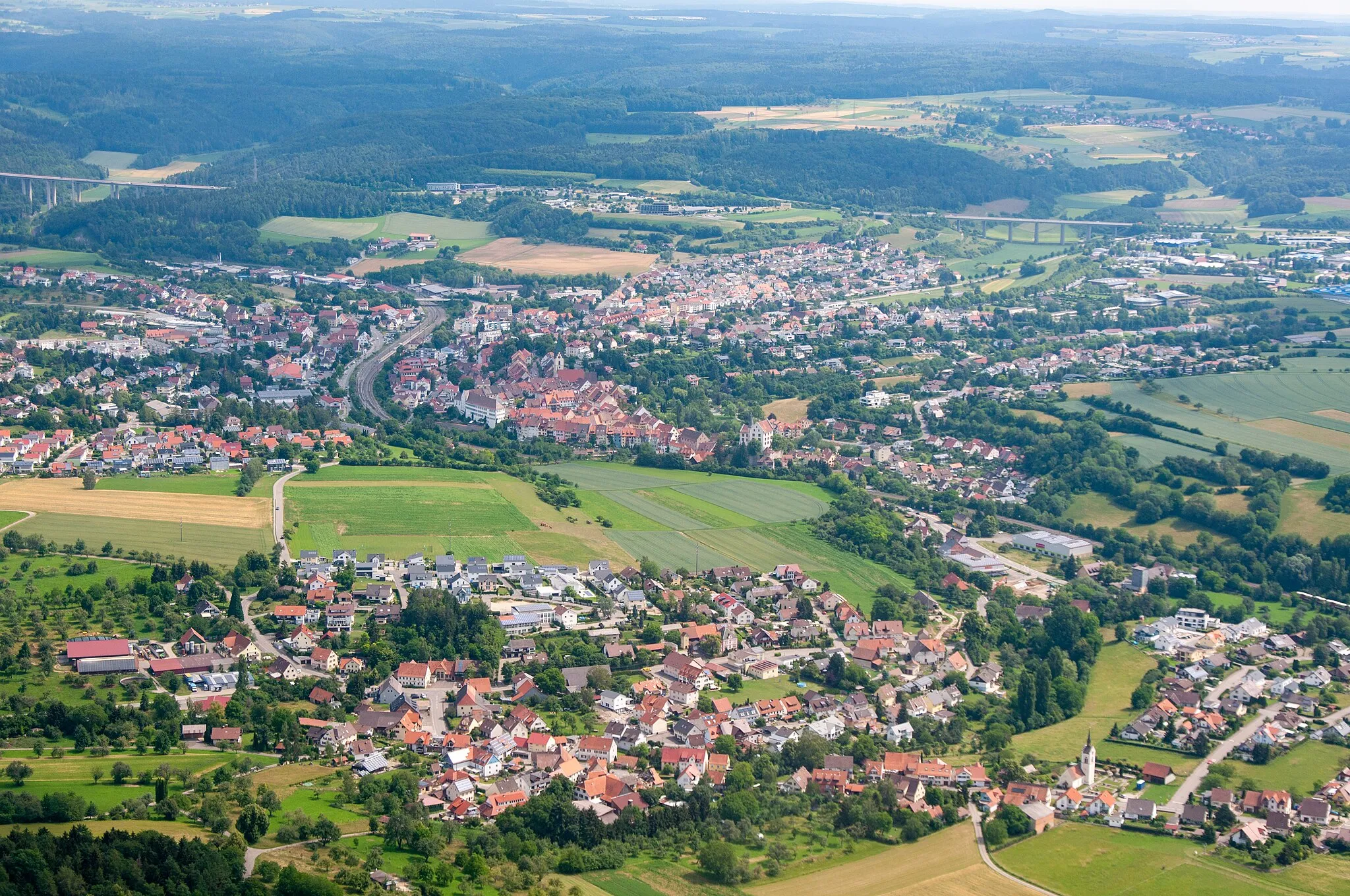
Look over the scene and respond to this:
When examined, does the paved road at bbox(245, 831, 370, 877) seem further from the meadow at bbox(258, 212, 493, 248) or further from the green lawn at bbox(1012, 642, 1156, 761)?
the meadow at bbox(258, 212, 493, 248)

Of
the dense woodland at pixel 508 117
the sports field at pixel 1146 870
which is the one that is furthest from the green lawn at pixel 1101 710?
the dense woodland at pixel 508 117

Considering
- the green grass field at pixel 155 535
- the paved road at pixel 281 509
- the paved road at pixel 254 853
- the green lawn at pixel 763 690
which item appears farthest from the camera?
the paved road at pixel 281 509

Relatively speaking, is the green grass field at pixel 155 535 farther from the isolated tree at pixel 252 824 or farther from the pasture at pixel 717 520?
the isolated tree at pixel 252 824

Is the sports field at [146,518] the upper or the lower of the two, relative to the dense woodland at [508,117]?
lower

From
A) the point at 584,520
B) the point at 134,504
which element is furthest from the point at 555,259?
the point at 134,504

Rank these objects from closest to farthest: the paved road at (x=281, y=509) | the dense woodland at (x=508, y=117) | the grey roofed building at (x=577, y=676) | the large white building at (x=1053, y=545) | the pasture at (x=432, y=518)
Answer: the grey roofed building at (x=577, y=676) → the paved road at (x=281, y=509) → the pasture at (x=432, y=518) → the large white building at (x=1053, y=545) → the dense woodland at (x=508, y=117)

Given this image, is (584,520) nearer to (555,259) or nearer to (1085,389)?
(1085,389)

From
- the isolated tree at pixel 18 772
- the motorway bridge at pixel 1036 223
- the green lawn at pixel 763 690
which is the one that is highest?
the motorway bridge at pixel 1036 223
